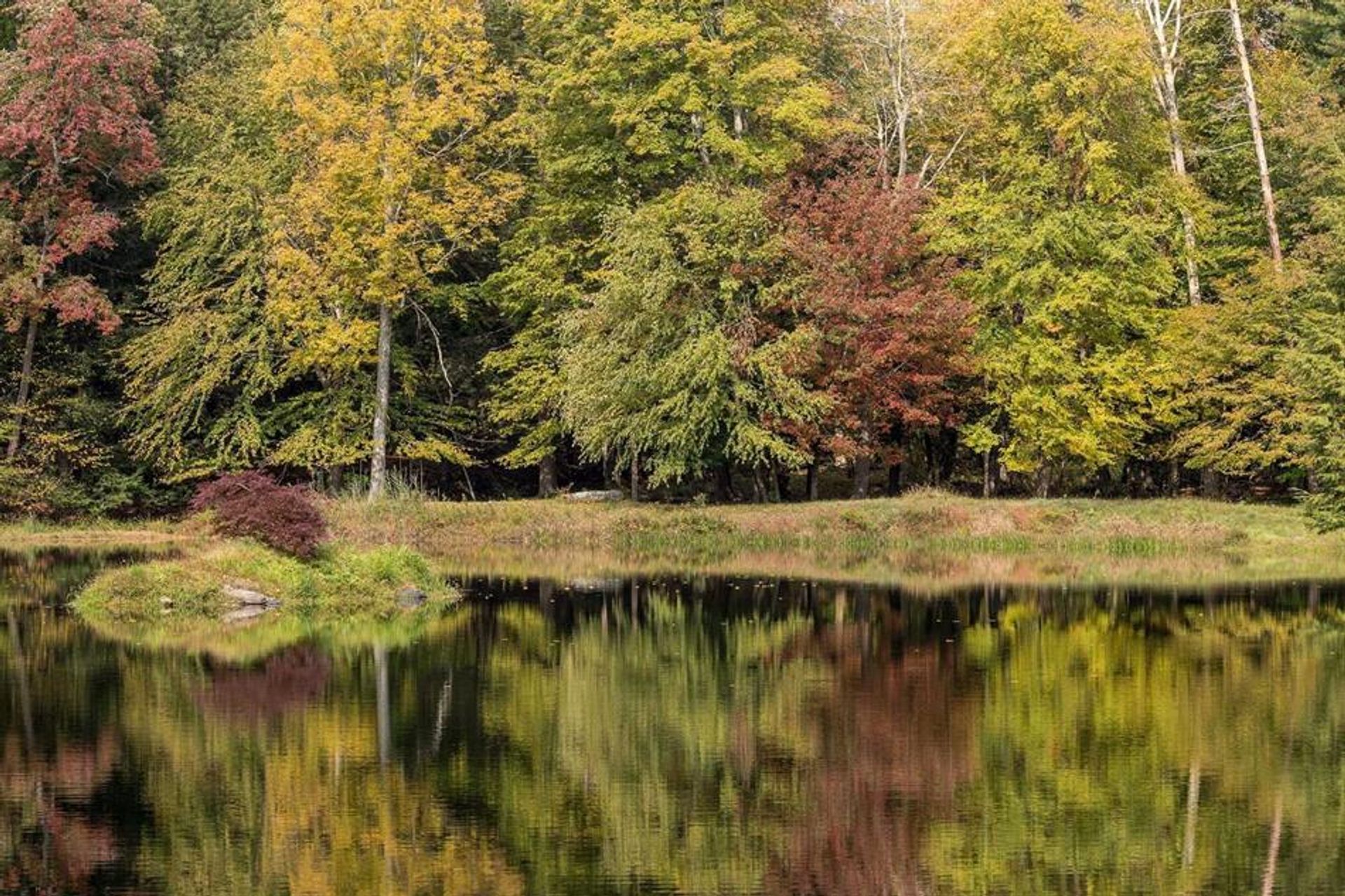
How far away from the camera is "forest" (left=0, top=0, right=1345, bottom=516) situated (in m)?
48.0

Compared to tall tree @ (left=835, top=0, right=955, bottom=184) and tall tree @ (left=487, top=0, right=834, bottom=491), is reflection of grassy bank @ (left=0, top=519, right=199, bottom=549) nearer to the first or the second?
tall tree @ (left=487, top=0, right=834, bottom=491)

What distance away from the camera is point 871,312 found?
47594 millimetres

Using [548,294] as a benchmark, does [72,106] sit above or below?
above

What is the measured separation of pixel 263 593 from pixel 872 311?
21443mm

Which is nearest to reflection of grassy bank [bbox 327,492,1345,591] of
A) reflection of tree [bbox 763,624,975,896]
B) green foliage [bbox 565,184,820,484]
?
green foliage [bbox 565,184,820,484]

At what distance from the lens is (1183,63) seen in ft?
178

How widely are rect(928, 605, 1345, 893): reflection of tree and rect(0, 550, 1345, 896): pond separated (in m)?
0.05

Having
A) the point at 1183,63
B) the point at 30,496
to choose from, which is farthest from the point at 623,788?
the point at 1183,63

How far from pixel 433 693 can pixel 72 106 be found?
33548 mm

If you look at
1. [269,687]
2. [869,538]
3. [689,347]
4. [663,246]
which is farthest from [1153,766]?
[663,246]

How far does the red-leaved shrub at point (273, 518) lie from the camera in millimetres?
31688

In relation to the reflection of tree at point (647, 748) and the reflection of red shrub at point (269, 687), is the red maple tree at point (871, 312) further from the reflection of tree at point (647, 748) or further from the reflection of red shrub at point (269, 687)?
the reflection of red shrub at point (269, 687)

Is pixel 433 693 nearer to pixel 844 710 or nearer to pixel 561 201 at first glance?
pixel 844 710

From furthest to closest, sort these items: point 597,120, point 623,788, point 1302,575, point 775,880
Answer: point 597,120 < point 1302,575 < point 623,788 < point 775,880
